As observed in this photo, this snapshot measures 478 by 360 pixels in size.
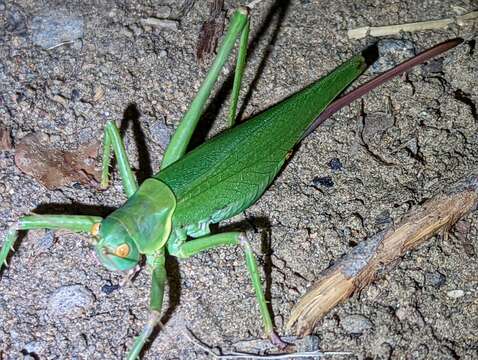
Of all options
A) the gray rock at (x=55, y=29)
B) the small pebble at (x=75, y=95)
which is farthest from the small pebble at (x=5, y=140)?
the gray rock at (x=55, y=29)

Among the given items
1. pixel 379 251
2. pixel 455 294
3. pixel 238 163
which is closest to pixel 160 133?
pixel 238 163

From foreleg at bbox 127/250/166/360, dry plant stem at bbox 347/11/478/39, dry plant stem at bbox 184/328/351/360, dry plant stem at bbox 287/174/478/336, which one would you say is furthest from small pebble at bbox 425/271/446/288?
dry plant stem at bbox 347/11/478/39

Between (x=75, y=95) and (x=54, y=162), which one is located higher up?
(x=75, y=95)

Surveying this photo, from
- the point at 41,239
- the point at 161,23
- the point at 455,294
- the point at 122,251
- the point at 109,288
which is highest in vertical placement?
the point at 161,23

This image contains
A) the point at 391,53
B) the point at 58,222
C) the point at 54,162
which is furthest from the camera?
the point at 391,53

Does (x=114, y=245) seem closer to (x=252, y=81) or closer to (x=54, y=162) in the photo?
(x=54, y=162)

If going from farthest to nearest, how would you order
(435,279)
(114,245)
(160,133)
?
(160,133)
(435,279)
(114,245)
